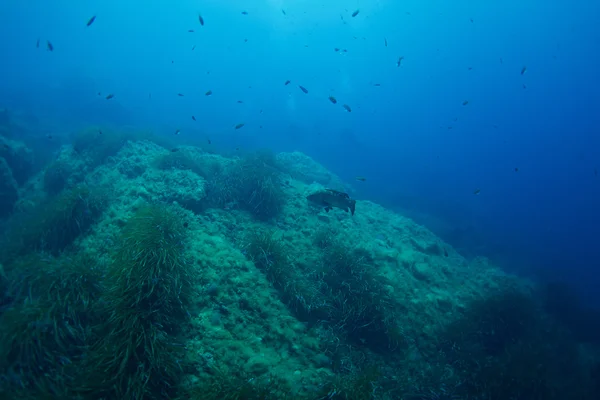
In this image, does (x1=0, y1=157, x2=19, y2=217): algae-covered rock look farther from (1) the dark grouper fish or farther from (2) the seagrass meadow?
(1) the dark grouper fish

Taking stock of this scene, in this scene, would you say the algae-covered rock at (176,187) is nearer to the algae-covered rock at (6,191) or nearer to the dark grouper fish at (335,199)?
the dark grouper fish at (335,199)

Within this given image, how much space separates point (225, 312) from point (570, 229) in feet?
231

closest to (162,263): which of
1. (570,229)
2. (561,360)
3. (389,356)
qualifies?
(389,356)

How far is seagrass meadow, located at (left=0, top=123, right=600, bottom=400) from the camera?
4434 mm

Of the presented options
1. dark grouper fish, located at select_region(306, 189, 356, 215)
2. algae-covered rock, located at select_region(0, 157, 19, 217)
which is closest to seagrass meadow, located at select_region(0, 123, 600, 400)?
algae-covered rock, located at select_region(0, 157, 19, 217)

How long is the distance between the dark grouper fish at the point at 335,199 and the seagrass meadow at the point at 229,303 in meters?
1.23

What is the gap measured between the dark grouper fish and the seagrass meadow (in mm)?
1228

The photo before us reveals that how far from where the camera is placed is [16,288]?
5.49 m

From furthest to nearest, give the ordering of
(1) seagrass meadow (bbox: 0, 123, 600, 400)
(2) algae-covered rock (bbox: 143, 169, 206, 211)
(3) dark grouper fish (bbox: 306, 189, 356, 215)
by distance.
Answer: (2) algae-covered rock (bbox: 143, 169, 206, 211), (3) dark grouper fish (bbox: 306, 189, 356, 215), (1) seagrass meadow (bbox: 0, 123, 600, 400)

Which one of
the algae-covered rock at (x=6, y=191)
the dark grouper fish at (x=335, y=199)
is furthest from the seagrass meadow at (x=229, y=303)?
the dark grouper fish at (x=335, y=199)

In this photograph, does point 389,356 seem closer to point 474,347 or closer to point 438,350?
point 438,350

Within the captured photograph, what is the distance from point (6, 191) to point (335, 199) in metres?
13.9

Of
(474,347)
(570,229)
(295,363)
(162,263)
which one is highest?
(570,229)

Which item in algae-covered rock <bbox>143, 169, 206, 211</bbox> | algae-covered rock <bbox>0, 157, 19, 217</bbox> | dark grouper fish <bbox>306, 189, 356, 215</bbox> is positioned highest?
dark grouper fish <bbox>306, 189, 356, 215</bbox>
